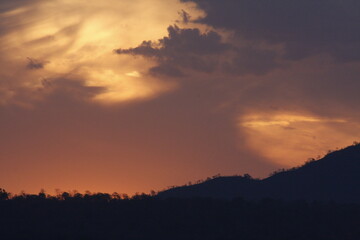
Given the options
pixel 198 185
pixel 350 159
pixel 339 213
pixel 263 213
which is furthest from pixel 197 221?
pixel 350 159

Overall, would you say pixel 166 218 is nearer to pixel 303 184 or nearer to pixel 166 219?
pixel 166 219

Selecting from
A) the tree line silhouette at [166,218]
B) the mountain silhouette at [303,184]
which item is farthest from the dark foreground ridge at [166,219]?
the mountain silhouette at [303,184]

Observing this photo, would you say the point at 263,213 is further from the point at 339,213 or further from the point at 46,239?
the point at 46,239

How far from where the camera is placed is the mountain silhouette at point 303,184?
13762 cm

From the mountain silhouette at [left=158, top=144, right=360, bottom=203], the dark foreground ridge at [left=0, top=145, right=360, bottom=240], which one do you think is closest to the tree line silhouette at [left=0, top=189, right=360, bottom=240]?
the dark foreground ridge at [left=0, top=145, right=360, bottom=240]

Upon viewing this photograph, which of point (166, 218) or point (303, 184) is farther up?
point (303, 184)

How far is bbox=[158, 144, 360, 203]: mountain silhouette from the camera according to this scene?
138 m

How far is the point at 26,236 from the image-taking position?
300ft

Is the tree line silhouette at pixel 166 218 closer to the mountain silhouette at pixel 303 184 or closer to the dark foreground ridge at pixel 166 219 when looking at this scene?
the dark foreground ridge at pixel 166 219

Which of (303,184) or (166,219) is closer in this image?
(166,219)

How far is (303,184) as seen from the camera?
142 meters

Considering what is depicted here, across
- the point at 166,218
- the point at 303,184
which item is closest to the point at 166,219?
the point at 166,218

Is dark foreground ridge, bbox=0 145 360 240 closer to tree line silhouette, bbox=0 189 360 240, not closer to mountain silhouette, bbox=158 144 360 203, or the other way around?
tree line silhouette, bbox=0 189 360 240

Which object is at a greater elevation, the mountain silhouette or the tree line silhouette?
the mountain silhouette
